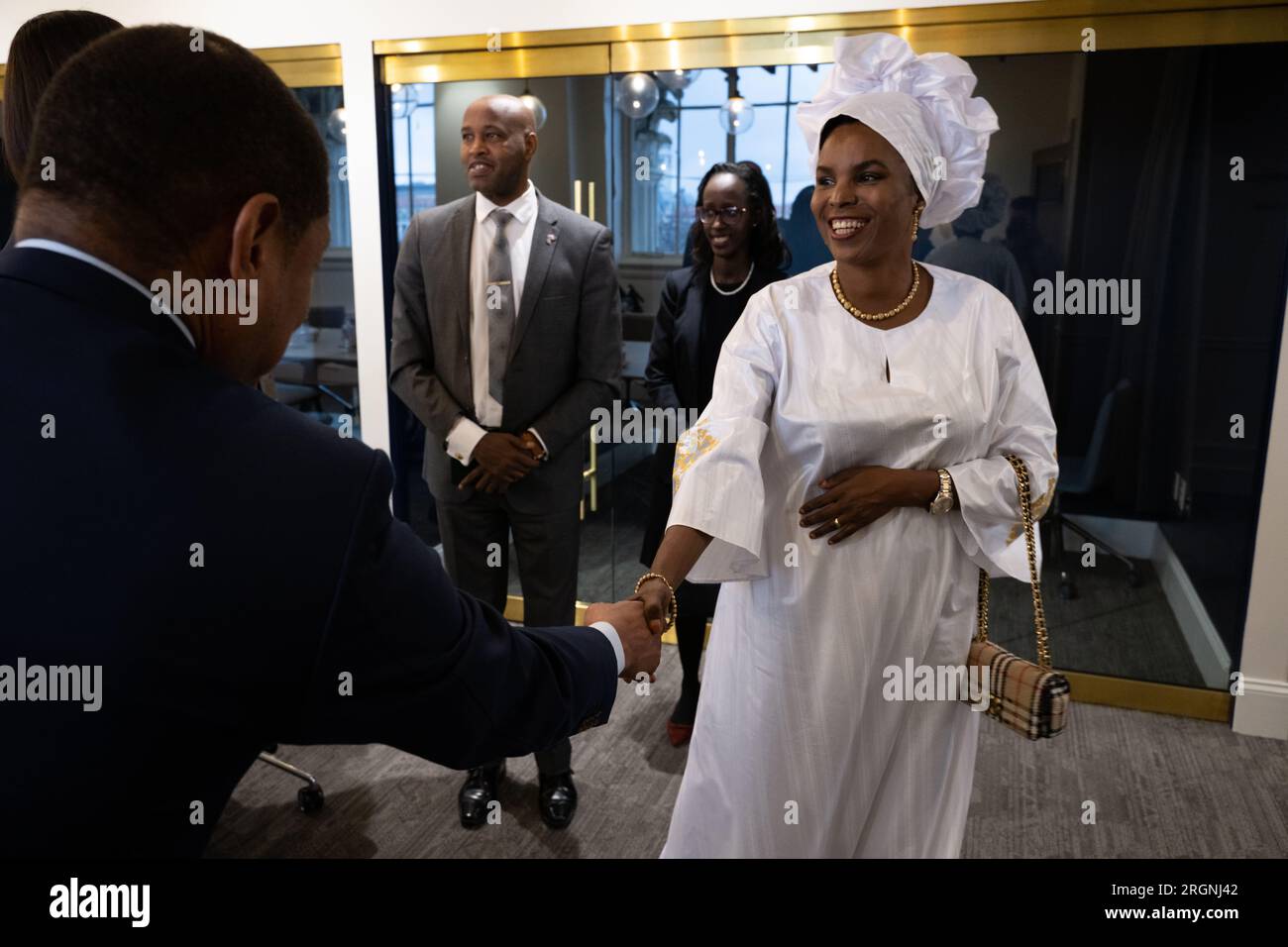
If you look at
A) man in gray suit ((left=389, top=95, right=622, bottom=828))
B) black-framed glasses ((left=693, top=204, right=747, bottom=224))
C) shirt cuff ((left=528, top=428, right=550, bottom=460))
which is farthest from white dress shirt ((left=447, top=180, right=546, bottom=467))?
black-framed glasses ((left=693, top=204, right=747, bottom=224))

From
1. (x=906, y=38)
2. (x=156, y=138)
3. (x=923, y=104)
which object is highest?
(x=906, y=38)

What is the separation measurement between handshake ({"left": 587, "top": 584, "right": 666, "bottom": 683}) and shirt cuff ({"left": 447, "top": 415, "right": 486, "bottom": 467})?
137 centimetres

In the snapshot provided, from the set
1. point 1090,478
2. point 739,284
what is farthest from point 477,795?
point 1090,478

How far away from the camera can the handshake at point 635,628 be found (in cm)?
143

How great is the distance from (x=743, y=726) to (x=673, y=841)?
29 cm

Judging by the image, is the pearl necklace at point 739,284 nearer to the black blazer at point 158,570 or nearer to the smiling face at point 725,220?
the smiling face at point 725,220

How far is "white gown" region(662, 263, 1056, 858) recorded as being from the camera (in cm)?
173

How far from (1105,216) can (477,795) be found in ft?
8.87

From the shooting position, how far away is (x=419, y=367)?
9.45ft

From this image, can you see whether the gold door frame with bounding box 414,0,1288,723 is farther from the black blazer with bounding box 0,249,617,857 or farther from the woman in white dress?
the black blazer with bounding box 0,249,617,857

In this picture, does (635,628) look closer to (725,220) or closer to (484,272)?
(484,272)

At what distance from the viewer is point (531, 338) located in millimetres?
2822

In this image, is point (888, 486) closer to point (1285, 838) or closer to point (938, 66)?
point (938, 66)
